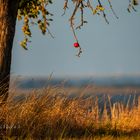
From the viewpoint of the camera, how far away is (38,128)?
1252 cm

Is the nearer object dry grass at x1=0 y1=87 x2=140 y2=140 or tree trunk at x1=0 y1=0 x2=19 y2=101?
dry grass at x1=0 y1=87 x2=140 y2=140

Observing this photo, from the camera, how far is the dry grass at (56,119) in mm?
12500

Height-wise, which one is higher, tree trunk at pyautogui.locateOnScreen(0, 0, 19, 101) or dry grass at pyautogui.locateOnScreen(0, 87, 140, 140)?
tree trunk at pyautogui.locateOnScreen(0, 0, 19, 101)

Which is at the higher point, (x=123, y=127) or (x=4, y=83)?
(x=4, y=83)

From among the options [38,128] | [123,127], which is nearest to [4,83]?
[38,128]

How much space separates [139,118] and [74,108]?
118 inches

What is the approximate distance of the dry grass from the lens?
12.5 metres

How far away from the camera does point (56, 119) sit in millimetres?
13266

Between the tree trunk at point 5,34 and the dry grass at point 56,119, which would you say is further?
the tree trunk at point 5,34

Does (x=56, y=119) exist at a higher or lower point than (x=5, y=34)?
lower

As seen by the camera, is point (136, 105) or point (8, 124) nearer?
point (8, 124)

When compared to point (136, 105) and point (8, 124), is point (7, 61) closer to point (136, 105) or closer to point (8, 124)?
point (8, 124)

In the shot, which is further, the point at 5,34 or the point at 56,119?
the point at 5,34

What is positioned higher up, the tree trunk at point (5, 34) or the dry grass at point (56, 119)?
the tree trunk at point (5, 34)
